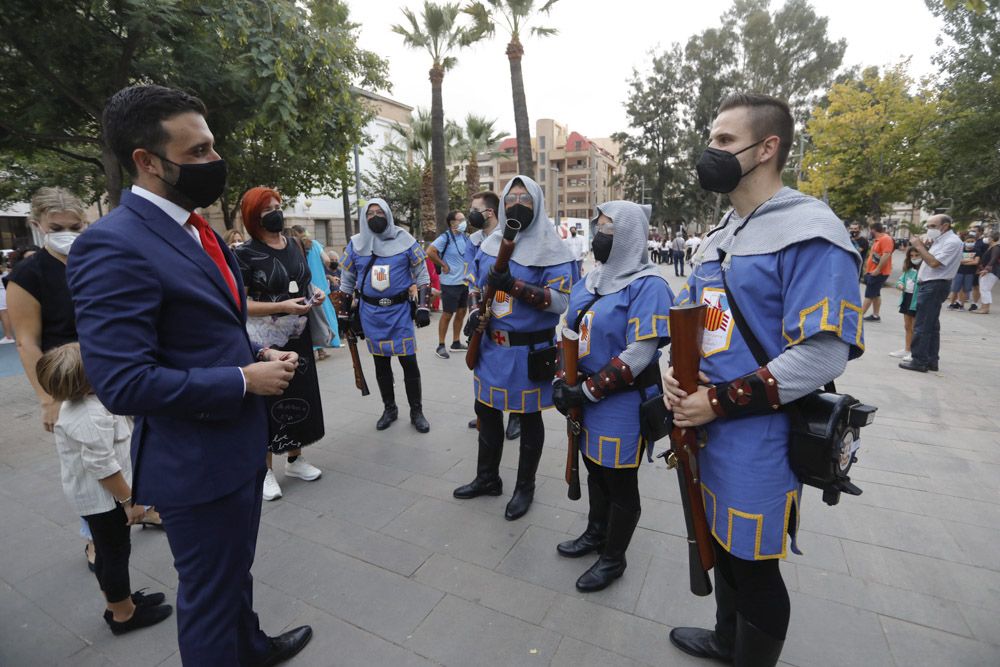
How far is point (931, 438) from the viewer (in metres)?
4.64

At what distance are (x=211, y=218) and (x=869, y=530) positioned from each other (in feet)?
97.0

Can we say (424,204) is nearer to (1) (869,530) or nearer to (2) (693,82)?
(1) (869,530)

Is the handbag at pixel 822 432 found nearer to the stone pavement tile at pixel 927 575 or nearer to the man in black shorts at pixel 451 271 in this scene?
the stone pavement tile at pixel 927 575

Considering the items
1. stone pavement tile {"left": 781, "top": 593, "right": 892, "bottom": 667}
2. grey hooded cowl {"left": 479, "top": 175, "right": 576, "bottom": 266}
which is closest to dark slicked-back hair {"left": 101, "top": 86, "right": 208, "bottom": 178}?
grey hooded cowl {"left": 479, "top": 175, "right": 576, "bottom": 266}

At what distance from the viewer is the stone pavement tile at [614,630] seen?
2242 millimetres

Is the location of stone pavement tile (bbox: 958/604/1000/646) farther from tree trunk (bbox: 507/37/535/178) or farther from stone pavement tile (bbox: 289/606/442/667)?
tree trunk (bbox: 507/37/535/178)

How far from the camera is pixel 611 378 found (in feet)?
7.89

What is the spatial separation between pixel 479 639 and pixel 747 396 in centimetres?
170

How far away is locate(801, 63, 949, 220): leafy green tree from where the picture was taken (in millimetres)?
17938

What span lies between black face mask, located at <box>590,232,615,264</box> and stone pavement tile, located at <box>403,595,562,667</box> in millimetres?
1871

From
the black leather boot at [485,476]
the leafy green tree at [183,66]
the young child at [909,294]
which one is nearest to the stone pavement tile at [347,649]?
the black leather boot at [485,476]

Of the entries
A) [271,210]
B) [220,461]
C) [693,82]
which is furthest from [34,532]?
[693,82]

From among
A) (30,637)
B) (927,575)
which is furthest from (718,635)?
(30,637)

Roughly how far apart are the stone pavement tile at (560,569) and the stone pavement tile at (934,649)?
1.12m
